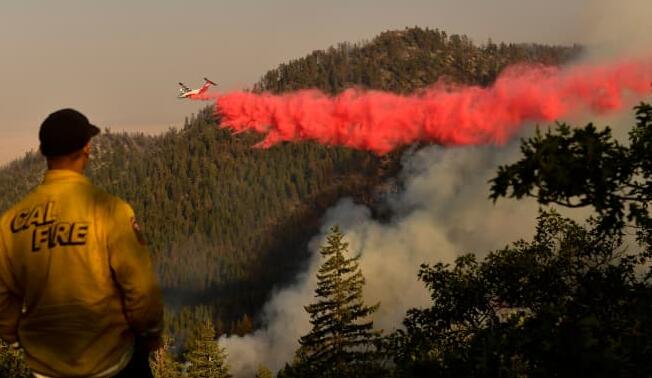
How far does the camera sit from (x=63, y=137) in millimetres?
3732

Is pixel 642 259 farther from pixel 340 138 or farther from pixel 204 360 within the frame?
pixel 340 138

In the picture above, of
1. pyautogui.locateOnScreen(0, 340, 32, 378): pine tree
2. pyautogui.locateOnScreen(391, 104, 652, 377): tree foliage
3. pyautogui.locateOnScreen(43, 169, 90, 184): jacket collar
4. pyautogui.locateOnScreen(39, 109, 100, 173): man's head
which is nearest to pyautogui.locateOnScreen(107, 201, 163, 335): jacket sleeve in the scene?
pyautogui.locateOnScreen(43, 169, 90, 184): jacket collar

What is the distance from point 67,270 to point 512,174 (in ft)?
18.6

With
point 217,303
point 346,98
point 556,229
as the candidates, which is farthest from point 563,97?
point 217,303

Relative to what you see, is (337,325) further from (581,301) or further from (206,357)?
(581,301)

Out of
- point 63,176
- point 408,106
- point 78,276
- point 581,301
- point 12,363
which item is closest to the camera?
point 78,276

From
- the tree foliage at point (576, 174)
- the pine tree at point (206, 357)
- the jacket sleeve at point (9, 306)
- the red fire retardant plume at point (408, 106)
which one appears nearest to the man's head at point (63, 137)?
the jacket sleeve at point (9, 306)

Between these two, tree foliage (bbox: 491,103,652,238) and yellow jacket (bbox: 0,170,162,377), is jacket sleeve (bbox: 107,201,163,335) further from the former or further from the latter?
tree foliage (bbox: 491,103,652,238)

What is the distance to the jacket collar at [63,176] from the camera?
3699 mm

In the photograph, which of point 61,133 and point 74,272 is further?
point 61,133

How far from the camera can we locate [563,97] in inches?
3647

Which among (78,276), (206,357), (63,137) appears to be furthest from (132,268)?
(206,357)

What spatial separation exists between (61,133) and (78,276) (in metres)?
0.86

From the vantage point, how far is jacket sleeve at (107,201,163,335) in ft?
11.5
